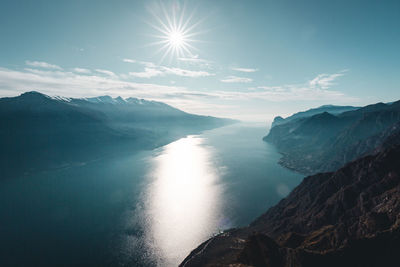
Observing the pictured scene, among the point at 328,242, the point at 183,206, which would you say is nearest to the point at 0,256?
the point at 183,206

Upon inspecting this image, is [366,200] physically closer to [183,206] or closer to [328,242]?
[328,242]

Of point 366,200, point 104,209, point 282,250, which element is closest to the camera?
point 282,250

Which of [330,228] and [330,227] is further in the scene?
[330,227]

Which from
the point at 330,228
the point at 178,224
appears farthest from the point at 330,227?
the point at 178,224

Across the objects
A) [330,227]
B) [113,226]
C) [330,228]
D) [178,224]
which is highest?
[330,228]

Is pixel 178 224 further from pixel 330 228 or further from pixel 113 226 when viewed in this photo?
pixel 330 228

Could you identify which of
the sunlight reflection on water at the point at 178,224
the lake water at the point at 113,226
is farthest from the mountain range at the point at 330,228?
→ the lake water at the point at 113,226

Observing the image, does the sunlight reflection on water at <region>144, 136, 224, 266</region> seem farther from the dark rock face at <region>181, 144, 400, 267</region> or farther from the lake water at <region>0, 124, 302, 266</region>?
the dark rock face at <region>181, 144, 400, 267</region>

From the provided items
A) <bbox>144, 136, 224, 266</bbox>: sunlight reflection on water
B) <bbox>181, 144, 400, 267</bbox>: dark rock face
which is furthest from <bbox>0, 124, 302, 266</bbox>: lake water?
<bbox>181, 144, 400, 267</bbox>: dark rock face
